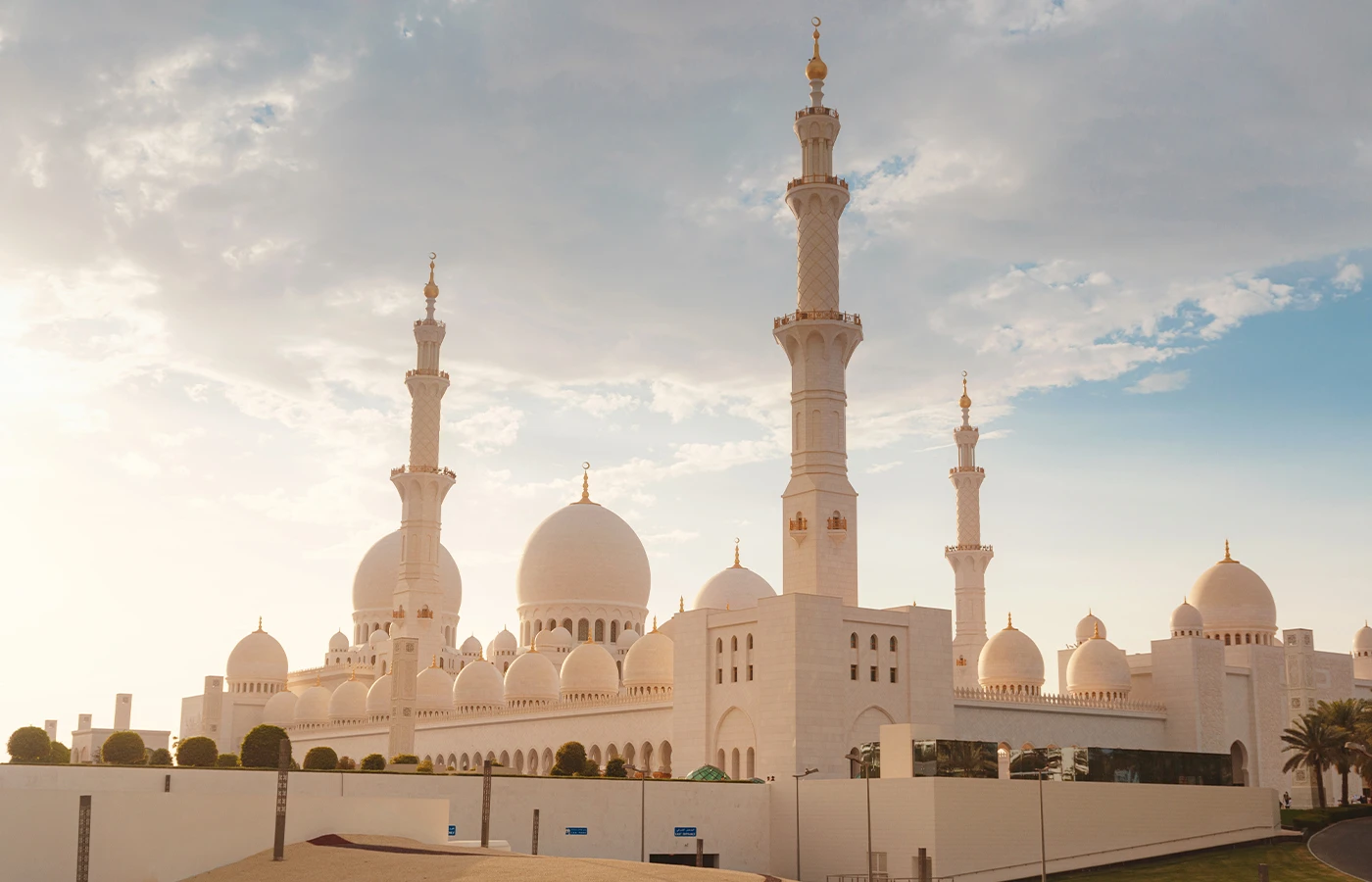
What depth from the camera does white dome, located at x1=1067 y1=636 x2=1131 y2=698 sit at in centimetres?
6209

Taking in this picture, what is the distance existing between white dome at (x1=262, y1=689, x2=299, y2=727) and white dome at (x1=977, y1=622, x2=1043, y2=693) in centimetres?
3963

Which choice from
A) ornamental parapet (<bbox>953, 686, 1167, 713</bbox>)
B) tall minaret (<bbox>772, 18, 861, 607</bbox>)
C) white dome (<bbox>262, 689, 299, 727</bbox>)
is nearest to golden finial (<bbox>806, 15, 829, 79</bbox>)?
tall minaret (<bbox>772, 18, 861, 607</bbox>)

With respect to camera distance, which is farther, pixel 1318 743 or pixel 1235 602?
pixel 1235 602

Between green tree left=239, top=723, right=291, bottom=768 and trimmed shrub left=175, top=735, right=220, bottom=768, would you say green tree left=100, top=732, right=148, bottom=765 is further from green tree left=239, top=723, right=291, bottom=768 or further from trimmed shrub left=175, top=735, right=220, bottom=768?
green tree left=239, top=723, right=291, bottom=768

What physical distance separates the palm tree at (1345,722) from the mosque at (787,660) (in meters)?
5.56

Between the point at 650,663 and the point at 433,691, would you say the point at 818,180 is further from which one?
the point at 433,691

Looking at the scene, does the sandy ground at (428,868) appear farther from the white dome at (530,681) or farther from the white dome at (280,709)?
the white dome at (280,709)

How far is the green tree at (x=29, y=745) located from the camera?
43719mm

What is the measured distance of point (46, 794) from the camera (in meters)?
30.5

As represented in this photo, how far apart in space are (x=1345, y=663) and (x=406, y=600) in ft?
149

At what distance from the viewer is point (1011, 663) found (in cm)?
6188

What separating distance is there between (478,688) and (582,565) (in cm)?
994

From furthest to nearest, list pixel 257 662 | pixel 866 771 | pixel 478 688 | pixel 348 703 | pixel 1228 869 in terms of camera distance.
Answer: pixel 257 662 → pixel 348 703 → pixel 478 688 → pixel 1228 869 → pixel 866 771

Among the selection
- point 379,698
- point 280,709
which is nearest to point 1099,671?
point 379,698
